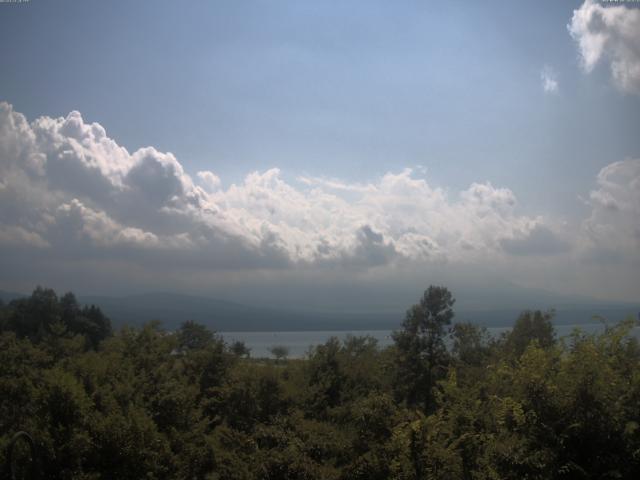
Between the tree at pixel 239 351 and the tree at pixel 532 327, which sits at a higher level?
the tree at pixel 532 327

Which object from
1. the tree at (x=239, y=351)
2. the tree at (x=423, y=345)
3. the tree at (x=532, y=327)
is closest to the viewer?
the tree at (x=239, y=351)

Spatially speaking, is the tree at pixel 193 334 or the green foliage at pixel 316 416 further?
the tree at pixel 193 334

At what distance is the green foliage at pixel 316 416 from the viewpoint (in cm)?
1064

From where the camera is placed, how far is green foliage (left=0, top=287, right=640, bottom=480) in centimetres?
1064

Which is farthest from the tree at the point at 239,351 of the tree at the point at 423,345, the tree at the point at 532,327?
the tree at the point at 532,327

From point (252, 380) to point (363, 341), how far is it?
1736 centimetres

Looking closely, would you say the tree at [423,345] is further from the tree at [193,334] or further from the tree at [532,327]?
the tree at [193,334]

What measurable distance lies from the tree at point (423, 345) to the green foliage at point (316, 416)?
14.9 feet

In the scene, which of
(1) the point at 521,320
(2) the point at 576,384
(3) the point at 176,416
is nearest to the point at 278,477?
(3) the point at 176,416

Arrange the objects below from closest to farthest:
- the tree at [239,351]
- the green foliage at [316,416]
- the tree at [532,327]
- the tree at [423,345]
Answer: the green foliage at [316,416], the tree at [239,351], the tree at [423,345], the tree at [532,327]

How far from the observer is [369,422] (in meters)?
16.0

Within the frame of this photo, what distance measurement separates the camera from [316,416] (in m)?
23.1

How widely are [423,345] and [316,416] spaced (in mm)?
16475

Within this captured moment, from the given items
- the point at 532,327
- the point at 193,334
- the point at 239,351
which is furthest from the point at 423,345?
the point at 193,334
